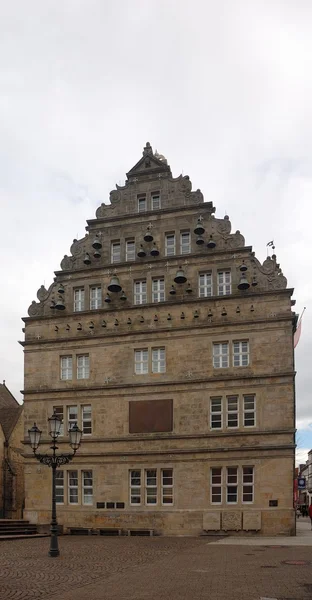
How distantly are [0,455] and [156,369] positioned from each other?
2007 cm

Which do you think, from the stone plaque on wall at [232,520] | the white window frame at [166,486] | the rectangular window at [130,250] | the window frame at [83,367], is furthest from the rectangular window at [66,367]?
the stone plaque on wall at [232,520]

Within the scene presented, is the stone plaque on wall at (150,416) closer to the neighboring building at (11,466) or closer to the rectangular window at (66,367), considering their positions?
the rectangular window at (66,367)

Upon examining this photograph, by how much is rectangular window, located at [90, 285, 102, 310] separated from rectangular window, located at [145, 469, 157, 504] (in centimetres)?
912

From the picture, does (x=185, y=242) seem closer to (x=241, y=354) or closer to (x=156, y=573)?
(x=241, y=354)

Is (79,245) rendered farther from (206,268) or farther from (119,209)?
(206,268)

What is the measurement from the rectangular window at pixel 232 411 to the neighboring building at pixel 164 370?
0.05 meters

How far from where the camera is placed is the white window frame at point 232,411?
31156 mm

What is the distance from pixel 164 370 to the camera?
3291cm

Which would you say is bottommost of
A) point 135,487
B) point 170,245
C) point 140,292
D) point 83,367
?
point 135,487

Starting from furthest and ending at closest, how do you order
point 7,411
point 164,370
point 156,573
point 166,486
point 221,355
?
1. point 7,411
2. point 164,370
3. point 221,355
4. point 166,486
5. point 156,573

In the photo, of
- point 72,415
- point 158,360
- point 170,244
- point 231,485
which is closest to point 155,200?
point 170,244

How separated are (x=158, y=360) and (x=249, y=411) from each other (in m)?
5.34

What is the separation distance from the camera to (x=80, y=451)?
110 feet

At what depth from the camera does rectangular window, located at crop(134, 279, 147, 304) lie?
113 ft
